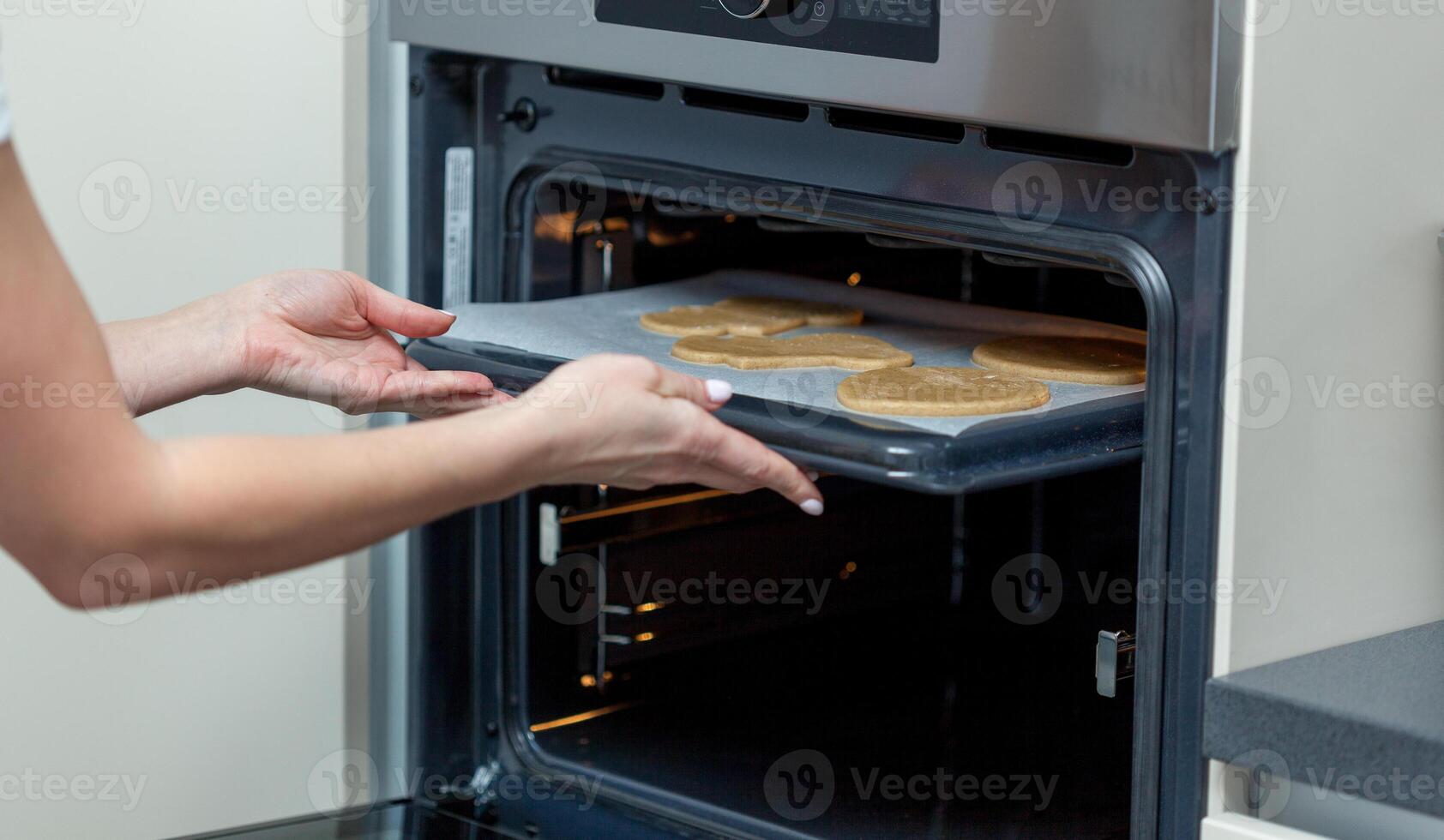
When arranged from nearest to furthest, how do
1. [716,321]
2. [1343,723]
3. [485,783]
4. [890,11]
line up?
[1343,723]
[890,11]
[716,321]
[485,783]

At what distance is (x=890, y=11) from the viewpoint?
908 mm

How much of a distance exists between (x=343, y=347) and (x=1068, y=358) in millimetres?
473

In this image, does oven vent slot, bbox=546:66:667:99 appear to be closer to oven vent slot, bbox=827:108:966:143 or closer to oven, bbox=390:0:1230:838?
oven, bbox=390:0:1230:838

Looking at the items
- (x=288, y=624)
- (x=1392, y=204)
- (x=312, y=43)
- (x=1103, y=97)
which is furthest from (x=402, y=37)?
(x=1392, y=204)

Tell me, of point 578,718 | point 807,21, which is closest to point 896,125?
point 807,21

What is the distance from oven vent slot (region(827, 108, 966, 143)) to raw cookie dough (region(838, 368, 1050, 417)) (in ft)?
0.46

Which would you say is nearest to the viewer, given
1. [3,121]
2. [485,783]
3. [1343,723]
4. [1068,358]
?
[3,121]

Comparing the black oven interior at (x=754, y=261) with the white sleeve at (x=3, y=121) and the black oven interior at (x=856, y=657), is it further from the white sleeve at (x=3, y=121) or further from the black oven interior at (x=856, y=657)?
the white sleeve at (x=3, y=121)

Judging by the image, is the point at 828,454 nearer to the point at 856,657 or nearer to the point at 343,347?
the point at 343,347

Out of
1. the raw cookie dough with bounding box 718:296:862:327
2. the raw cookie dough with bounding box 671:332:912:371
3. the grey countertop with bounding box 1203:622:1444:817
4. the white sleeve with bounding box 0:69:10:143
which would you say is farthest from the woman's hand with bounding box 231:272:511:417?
the grey countertop with bounding box 1203:622:1444:817

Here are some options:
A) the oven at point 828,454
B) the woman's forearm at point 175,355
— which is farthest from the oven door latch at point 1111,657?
the woman's forearm at point 175,355

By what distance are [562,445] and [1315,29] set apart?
42 centimetres

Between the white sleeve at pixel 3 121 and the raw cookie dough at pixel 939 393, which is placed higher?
the white sleeve at pixel 3 121

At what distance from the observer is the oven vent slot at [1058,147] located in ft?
2.90
